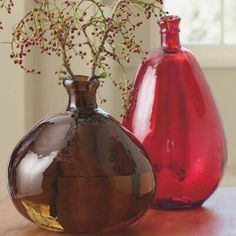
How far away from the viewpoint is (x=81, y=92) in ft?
2.83

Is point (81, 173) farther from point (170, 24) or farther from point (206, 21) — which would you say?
point (206, 21)

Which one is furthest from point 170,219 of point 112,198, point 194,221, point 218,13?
point 218,13

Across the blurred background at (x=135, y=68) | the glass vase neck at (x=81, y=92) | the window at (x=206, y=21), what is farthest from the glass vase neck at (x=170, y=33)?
the window at (x=206, y=21)

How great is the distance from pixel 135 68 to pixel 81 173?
92 cm

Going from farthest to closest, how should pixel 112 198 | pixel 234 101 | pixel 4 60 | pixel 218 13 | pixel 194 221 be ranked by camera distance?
1. pixel 218 13
2. pixel 234 101
3. pixel 4 60
4. pixel 194 221
5. pixel 112 198

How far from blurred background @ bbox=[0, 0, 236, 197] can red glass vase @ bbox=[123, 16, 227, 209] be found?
1.88 ft

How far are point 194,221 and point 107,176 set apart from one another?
7.2 inches

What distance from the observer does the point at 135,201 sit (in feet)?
2.74

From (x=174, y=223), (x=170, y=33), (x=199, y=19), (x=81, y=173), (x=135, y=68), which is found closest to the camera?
(x=81, y=173)

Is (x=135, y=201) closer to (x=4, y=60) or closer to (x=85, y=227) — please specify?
(x=85, y=227)

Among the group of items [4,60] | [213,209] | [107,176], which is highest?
[4,60]

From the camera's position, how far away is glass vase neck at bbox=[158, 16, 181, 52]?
101cm

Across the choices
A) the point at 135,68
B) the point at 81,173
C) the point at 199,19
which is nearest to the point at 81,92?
the point at 81,173

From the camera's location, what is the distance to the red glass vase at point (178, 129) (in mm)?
967
